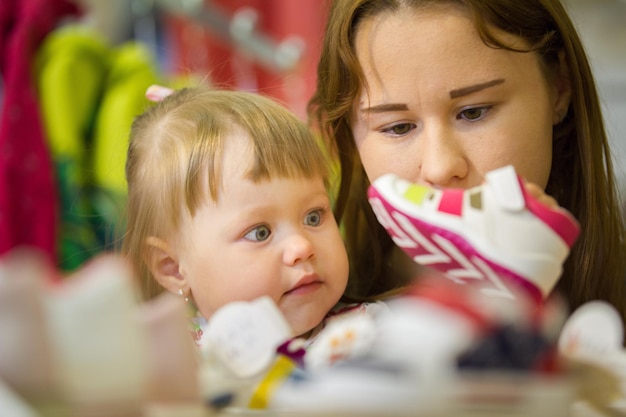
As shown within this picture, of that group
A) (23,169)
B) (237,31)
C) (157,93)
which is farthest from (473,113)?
(237,31)

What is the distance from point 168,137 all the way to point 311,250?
22 cm

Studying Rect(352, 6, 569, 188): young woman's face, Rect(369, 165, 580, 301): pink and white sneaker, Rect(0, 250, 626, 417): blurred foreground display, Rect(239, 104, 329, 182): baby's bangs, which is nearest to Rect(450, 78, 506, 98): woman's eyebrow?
Rect(352, 6, 569, 188): young woman's face

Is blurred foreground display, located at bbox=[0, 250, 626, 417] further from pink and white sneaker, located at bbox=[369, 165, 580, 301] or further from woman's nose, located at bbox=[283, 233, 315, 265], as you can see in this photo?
woman's nose, located at bbox=[283, 233, 315, 265]

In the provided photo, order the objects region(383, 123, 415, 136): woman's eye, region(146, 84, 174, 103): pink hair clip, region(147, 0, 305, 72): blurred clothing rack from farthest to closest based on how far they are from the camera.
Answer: region(147, 0, 305, 72): blurred clothing rack
region(146, 84, 174, 103): pink hair clip
region(383, 123, 415, 136): woman's eye

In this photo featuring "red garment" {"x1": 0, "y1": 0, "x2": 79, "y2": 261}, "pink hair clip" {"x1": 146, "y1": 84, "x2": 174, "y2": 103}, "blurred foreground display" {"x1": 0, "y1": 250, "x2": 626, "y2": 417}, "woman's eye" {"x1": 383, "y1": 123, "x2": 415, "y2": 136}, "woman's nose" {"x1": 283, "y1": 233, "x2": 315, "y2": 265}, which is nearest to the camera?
"blurred foreground display" {"x1": 0, "y1": 250, "x2": 626, "y2": 417}

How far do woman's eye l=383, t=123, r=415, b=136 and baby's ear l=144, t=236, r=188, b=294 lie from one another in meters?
0.27

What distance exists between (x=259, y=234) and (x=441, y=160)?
192mm

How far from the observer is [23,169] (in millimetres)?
1404

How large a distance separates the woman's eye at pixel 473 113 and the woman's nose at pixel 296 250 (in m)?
0.21

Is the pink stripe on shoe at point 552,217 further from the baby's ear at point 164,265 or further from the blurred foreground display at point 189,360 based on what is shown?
the baby's ear at point 164,265

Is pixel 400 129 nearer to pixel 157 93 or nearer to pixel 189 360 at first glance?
pixel 157 93

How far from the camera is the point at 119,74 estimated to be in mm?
1585

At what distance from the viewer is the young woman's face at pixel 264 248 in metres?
0.81

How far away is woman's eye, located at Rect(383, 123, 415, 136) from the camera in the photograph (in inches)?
35.9
